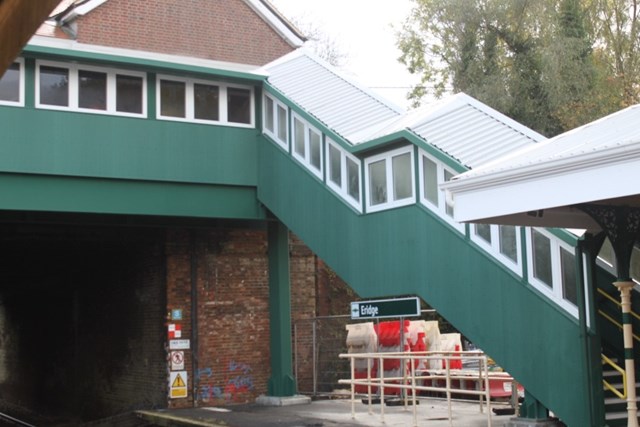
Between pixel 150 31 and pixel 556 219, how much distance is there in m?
11.9

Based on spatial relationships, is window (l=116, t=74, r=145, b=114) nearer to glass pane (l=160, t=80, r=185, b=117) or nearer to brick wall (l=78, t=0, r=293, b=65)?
glass pane (l=160, t=80, r=185, b=117)

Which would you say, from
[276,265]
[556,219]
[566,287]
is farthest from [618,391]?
[276,265]

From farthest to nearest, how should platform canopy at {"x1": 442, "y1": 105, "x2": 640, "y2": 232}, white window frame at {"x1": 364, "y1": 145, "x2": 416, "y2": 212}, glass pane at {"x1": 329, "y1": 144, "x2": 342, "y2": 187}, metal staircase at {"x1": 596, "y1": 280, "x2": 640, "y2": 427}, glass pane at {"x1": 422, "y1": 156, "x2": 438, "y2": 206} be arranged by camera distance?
glass pane at {"x1": 329, "y1": 144, "x2": 342, "y2": 187} < white window frame at {"x1": 364, "y1": 145, "x2": 416, "y2": 212} < glass pane at {"x1": 422, "y1": 156, "x2": 438, "y2": 206} < metal staircase at {"x1": 596, "y1": 280, "x2": 640, "y2": 427} < platform canopy at {"x1": 442, "y1": 105, "x2": 640, "y2": 232}

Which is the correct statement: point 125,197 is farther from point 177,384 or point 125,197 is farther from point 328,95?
point 328,95

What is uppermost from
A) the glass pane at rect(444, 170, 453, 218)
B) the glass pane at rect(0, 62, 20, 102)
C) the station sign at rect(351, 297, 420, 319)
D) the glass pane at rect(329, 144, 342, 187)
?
the glass pane at rect(0, 62, 20, 102)

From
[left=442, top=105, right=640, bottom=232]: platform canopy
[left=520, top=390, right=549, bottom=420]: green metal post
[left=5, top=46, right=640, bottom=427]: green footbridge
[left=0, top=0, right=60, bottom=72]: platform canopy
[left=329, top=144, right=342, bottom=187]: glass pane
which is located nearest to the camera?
[left=0, top=0, right=60, bottom=72]: platform canopy

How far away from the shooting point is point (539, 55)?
3136cm

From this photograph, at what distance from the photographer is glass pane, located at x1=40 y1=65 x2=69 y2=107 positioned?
17391 millimetres

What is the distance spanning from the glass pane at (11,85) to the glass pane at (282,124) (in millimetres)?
5282

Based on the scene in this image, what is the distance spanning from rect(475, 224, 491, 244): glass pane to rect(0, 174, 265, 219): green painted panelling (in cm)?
707

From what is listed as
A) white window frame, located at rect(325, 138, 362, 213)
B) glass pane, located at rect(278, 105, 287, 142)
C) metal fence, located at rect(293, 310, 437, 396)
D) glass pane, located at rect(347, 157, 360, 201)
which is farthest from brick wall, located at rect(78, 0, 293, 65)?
metal fence, located at rect(293, 310, 437, 396)

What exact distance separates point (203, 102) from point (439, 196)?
7.18 m

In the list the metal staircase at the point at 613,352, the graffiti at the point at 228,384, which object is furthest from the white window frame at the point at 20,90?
the metal staircase at the point at 613,352

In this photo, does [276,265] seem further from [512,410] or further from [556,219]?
[556,219]
